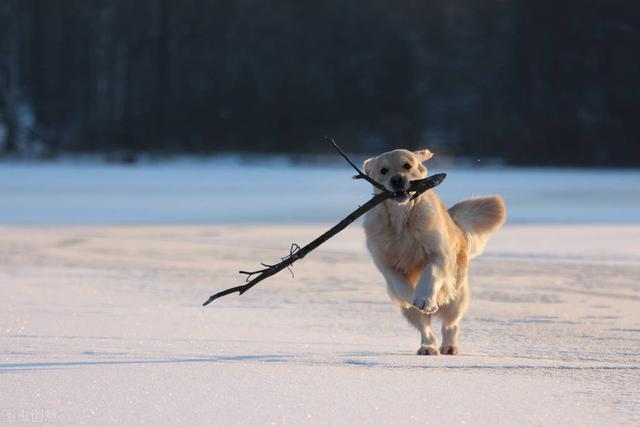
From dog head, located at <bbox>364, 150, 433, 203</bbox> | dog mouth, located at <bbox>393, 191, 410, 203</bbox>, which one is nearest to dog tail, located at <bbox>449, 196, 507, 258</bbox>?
dog head, located at <bbox>364, 150, 433, 203</bbox>

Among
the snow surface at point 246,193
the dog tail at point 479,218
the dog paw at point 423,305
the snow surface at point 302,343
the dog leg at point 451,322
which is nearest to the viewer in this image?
the snow surface at point 302,343

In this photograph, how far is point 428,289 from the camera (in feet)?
18.9

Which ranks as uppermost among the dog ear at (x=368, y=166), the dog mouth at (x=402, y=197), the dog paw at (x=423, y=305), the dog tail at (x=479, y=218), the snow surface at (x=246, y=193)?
the dog ear at (x=368, y=166)

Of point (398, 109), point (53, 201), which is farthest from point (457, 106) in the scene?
point (53, 201)

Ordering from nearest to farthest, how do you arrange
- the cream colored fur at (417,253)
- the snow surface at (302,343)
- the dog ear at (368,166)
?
the snow surface at (302,343) → the cream colored fur at (417,253) → the dog ear at (368,166)

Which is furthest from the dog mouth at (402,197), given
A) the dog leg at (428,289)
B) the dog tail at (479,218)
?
the dog tail at (479,218)

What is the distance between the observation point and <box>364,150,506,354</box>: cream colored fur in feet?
19.2

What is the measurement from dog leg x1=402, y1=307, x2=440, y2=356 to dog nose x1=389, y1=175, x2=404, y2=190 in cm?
64

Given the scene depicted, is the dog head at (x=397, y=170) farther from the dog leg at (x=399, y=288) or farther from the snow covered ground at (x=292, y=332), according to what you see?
the snow covered ground at (x=292, y=332)

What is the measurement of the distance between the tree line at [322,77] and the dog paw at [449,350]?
Result: 92.9 ft

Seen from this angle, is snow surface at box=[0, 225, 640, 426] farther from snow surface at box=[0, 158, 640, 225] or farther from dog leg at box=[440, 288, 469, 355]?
snow surface at box=[0, 158, 640, 225]

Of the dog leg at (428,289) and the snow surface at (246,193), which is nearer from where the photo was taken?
the dog leg at (428,289)

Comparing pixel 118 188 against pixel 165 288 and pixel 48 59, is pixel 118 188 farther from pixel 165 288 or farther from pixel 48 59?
pixel 48 59

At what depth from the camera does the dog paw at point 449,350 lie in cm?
589
